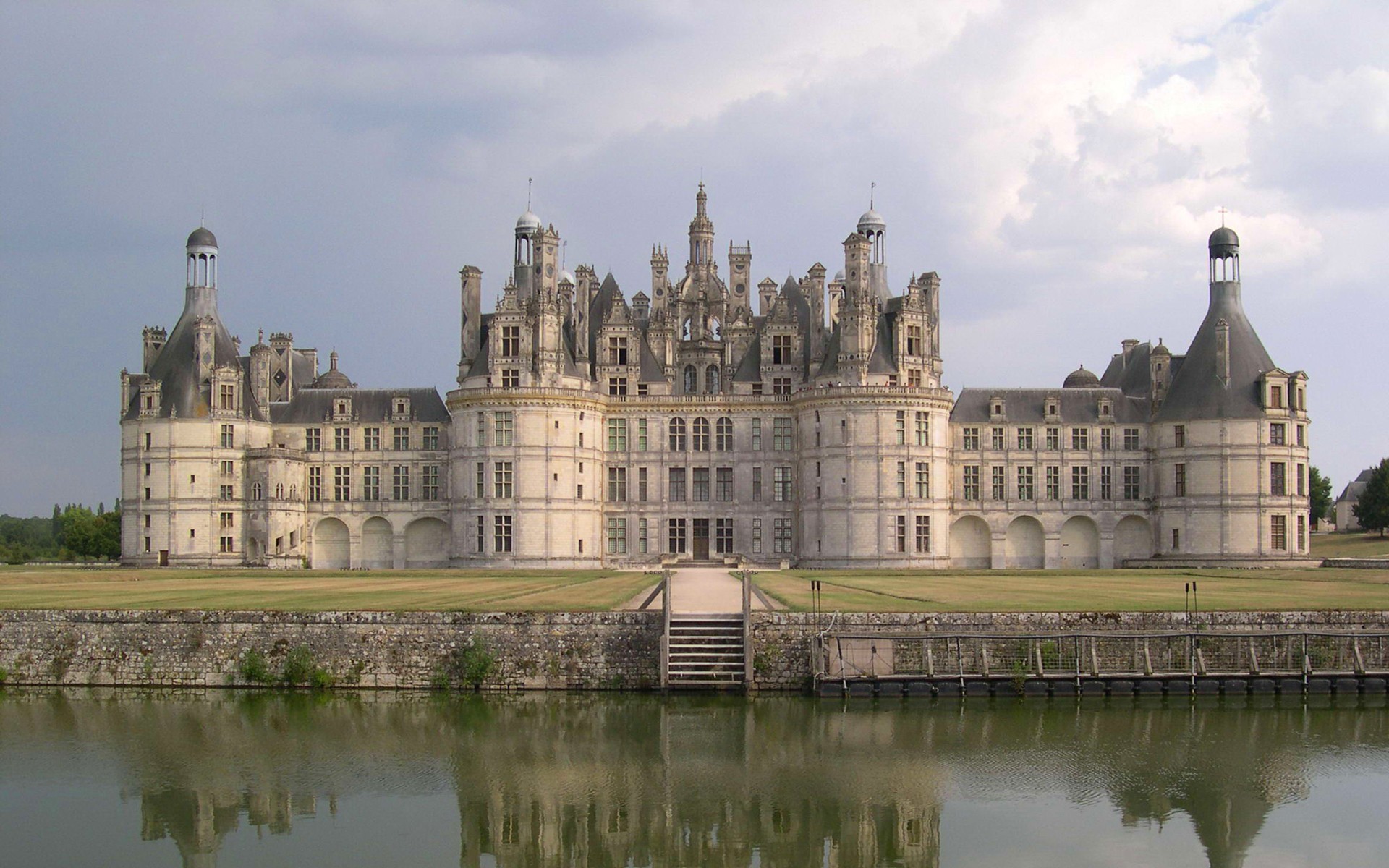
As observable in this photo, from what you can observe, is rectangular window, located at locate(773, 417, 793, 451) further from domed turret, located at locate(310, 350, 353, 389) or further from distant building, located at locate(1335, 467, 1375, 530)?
distant building, located at locate(1335, 467, 1375, 530)

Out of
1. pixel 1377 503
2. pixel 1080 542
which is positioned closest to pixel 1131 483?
pixel 1080 542

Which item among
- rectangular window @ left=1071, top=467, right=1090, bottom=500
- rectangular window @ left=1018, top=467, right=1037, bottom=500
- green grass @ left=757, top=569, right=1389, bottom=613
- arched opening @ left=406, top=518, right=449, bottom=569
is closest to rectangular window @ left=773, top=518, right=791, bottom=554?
green grass @ left=757, top=569, right=1389, bottom=613

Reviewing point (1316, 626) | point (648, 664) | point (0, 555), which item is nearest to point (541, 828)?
point (648, 664)

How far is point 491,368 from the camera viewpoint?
224ft

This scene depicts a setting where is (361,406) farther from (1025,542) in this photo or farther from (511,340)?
(1025,542)

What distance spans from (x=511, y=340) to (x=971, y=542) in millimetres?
26497

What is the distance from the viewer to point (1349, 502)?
122250 mm

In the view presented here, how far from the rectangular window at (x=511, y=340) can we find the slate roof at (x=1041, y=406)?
23085mm

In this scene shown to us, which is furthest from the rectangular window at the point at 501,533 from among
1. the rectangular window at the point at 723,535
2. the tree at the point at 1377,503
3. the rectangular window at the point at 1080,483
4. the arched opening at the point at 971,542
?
the tree at the point at 1377,503

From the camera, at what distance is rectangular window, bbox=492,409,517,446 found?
68062 mm

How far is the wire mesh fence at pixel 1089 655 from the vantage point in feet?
108

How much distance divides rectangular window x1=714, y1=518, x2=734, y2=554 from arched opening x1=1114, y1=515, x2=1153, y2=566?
2039 centimetres

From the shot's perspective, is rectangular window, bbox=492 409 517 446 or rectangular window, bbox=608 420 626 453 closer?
rectangular window, bbox=492 409 517 446

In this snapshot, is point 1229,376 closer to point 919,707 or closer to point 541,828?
point 919,707
